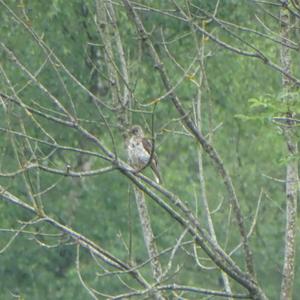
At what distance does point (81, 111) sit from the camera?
18.0 m

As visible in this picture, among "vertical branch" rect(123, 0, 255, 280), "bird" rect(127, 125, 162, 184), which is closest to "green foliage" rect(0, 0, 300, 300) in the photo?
"bird" rect(127, 125, 162, 184)

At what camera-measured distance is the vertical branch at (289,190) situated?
7.74m

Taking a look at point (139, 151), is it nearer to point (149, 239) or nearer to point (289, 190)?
point (149, 239)

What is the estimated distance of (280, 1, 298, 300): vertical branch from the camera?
305 inches

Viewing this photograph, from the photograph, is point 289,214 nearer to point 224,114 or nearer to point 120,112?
point 120,112

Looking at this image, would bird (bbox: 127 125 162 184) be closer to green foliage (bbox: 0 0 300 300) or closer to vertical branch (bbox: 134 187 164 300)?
vertical branch (bbox: 134 187 164 300)

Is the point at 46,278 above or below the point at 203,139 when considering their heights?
below

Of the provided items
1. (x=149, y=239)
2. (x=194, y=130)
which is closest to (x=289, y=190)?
(x=149, y=239)

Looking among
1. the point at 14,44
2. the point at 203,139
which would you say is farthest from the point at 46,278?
the point at 203,139

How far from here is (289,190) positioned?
822 centimetres

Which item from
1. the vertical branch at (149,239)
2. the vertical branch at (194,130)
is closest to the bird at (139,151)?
the vertical branch at (149,239)

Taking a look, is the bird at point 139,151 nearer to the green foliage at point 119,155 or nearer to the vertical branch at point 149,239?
the vertical branch at point 149,239

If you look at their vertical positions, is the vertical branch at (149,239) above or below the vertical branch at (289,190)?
below

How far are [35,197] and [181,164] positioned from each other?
14.7m
